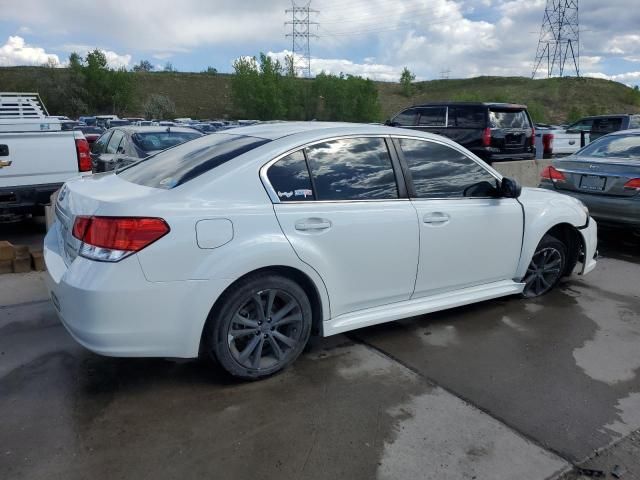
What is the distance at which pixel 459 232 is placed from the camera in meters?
4.17

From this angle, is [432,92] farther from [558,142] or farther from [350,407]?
[350,407]

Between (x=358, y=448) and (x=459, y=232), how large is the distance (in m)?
1.95

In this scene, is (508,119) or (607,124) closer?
(508,119)

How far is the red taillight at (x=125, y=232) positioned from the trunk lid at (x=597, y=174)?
5.75 metres

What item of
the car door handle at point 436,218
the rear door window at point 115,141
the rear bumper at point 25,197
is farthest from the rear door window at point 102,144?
the car door handle at point 436,218

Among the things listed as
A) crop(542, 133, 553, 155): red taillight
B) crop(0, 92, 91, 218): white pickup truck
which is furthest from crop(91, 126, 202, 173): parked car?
crop(542, 133, 553, 155): red taillight

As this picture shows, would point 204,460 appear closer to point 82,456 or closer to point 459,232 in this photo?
point 82,456

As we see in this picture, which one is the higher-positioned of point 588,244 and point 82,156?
point 82,156

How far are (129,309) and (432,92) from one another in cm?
8799

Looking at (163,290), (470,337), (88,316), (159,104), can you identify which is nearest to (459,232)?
(470,337)

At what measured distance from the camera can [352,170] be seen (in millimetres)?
3779

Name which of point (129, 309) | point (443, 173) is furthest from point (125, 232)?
point (443, 173)

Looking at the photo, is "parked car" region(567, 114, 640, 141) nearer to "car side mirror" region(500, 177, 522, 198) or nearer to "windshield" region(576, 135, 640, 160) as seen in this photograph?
"windshield" region(576, 135, 640, 160)

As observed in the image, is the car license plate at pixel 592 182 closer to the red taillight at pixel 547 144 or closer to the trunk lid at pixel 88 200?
the trunk lid at pixel 88 200
